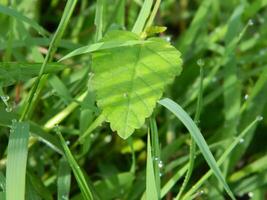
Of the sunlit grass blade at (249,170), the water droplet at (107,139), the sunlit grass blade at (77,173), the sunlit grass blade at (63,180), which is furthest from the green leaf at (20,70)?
the sunlit grass blade at (249,170)

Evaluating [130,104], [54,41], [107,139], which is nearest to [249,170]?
[107,139]

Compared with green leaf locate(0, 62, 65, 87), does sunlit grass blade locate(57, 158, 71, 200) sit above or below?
below

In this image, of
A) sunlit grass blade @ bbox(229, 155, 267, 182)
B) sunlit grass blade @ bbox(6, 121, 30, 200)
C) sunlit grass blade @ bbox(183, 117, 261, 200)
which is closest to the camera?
sunlit grass blade @ bbox(6, 121, 30, 200)

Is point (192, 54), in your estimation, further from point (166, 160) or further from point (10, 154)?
point (10, 154)

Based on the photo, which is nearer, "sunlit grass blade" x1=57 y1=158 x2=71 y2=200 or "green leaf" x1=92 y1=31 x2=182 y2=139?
"green leaf" x1=92 y1=31 x2=182 y2=139

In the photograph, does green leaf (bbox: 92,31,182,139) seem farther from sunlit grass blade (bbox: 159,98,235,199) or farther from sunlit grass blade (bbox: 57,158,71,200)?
Result: sunlit grass blade (bbox: 57,158,71,200)

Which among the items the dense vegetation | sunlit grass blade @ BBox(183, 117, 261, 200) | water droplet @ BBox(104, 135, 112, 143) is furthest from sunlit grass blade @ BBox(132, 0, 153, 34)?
water droplet @ BBox(104, 135, 112, 143)

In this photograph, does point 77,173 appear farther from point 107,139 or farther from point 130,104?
point 107,139
